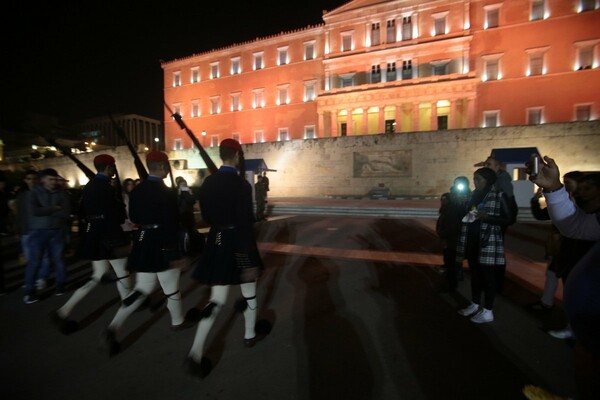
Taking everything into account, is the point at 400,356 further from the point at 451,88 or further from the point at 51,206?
the point at 451,88

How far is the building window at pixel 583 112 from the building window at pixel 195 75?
4009cm

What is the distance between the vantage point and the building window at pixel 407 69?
98.2ft

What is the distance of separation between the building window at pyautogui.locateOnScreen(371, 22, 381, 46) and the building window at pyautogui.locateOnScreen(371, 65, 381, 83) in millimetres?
2228

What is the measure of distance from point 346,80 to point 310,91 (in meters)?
4.43

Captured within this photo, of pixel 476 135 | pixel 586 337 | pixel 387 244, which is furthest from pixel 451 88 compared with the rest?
pixel 586 337

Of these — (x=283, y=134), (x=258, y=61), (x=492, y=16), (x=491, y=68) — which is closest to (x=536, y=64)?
(x=491, y=68)

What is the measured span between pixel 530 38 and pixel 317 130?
20.6 m

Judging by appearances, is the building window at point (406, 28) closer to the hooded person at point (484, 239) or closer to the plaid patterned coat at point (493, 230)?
the hooded person at point (484, 239)

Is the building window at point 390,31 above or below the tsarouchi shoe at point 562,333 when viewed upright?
above

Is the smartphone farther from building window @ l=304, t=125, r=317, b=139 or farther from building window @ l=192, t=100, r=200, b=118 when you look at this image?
building window @ l=192, t=100, r=200, b=118

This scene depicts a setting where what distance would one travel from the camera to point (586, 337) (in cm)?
164

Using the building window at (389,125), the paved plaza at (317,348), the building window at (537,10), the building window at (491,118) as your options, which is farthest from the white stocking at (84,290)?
the building window at (537,10)

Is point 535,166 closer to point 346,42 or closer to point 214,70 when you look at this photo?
point 346,42

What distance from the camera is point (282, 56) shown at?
3600cm
